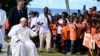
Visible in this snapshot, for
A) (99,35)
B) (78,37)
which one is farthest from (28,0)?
(99,35)

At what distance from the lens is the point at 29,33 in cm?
1214

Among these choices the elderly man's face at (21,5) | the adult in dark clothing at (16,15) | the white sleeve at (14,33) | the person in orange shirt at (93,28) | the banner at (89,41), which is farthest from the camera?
the person in orange shirt at (93,28)

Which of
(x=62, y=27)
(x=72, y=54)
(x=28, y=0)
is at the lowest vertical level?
(x=72, y=54)

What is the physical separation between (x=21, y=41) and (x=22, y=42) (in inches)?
2.0

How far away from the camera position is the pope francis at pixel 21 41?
1203 centimetres

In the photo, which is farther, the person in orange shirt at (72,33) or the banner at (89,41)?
the person in orange shirt at (72,33)

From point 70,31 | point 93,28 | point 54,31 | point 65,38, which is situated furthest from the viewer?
point 54,31

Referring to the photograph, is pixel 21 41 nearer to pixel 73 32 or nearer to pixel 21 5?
pixel 21 5

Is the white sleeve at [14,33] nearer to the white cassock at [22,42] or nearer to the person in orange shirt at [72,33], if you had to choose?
the white cassock at [22,42]

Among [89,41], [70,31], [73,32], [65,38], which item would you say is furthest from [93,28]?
[65,38]

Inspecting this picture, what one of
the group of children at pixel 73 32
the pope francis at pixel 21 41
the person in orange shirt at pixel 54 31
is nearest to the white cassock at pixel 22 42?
the pope francis at pixel 21 41

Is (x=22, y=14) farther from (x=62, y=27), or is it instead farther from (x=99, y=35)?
(x=62, y=27)

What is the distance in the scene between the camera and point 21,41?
12.1 meters

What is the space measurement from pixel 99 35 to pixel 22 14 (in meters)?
3.31
